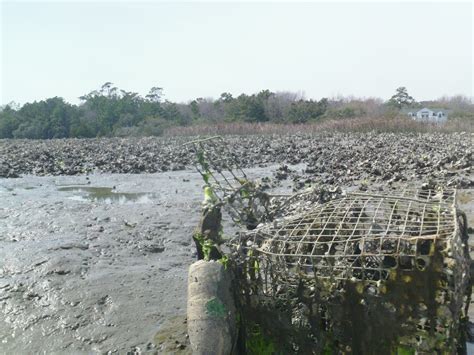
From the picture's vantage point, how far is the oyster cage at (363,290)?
119 inches

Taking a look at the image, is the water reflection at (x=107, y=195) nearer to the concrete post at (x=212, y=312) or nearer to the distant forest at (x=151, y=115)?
the concrete post at (x=212, y=312)

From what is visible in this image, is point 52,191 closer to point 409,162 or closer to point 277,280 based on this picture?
point 409,162

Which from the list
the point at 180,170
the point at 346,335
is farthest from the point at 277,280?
the point at 180,170

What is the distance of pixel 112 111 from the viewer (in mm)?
57875

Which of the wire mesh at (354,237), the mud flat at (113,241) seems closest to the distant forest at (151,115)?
the mud flat at (113,241)

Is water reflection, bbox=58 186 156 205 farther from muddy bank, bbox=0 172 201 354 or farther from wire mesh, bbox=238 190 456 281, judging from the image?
wire mesh, bbox=238 190 456 281

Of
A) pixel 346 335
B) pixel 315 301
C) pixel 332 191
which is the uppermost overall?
pixel 332 191

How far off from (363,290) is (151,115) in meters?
55.8

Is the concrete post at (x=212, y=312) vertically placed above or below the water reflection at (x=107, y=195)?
above

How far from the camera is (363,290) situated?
10.5 ft

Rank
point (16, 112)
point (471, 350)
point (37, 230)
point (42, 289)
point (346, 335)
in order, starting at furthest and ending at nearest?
point (16, 112), point (37, 230), point (42, 289), point (471, 350), point (346, 335)

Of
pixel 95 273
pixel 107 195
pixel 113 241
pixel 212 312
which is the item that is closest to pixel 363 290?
pixel 212 312

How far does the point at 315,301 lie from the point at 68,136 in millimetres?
49847

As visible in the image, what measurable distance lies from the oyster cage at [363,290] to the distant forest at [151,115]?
4281 centimetres
